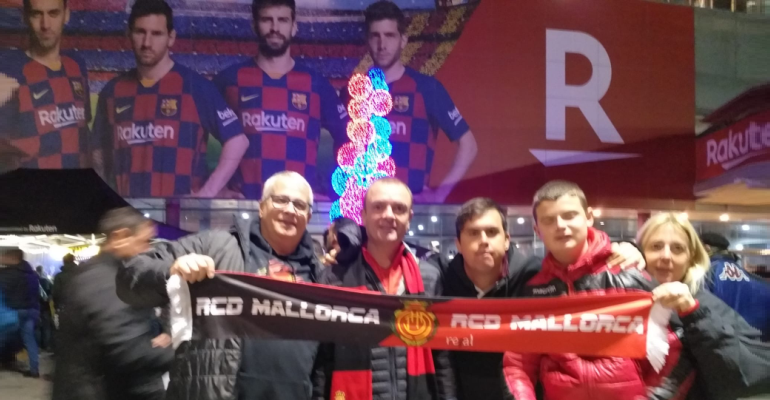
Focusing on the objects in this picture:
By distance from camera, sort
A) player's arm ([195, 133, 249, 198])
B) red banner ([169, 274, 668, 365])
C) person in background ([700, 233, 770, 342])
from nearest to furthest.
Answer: red banner ([169, 274, 668, 365])
person in background ([700, 233, 770, 342])
player's arm ([195, 133, 249, 198])

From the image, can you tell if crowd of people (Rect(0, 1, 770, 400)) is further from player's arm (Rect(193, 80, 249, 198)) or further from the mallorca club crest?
player's arm (Rect(193, 80, 249, 198))

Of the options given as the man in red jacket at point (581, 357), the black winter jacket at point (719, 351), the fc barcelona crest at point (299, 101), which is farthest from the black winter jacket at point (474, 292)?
the fc barcelona crest at point (299, 101)

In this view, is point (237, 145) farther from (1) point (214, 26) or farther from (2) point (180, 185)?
(1) point (214, 26)

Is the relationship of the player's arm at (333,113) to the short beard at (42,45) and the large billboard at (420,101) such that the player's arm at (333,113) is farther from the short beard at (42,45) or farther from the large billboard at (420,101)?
the short beard at (42,45)

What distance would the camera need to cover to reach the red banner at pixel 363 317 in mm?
2359

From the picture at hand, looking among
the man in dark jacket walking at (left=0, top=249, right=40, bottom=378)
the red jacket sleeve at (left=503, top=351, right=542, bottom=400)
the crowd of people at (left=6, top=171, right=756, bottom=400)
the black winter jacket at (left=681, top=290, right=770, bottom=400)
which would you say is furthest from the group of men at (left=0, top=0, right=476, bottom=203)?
the black winter jacket at (left=681, top=290, right=770, bottom=400)

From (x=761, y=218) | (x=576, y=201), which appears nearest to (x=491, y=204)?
(x=576, y=201)

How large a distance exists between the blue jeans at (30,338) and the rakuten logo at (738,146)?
9853 mm

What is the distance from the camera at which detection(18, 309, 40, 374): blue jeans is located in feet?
22.4

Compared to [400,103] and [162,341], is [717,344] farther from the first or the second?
[400,103]

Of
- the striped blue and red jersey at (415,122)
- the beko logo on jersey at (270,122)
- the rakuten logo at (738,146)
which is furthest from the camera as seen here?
the striped blue and red jersey at (415,122)

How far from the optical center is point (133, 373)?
3.22 metres

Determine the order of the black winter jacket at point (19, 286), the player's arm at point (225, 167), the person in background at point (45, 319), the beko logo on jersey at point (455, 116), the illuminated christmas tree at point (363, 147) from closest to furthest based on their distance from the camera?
the black winter jacket at point (19, 286)
the illuminated christmas tree at point (363, 147)
the person in background at point (45, 319)
the player's arm at point (225, 167)
the beko logo on jersey at point (455, 116)

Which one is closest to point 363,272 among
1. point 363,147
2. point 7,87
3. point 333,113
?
point 363,147
